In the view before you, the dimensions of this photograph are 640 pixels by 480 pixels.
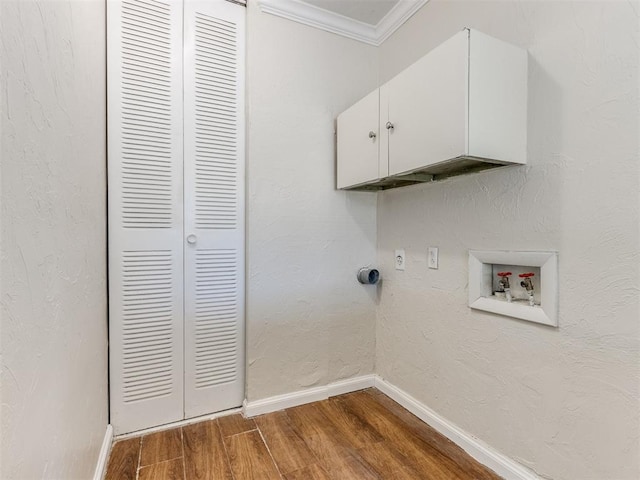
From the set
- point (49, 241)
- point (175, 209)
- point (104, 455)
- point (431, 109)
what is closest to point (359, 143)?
point (431, 109)

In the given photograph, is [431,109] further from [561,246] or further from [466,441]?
[466,441]

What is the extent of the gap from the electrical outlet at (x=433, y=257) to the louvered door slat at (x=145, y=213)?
135cm

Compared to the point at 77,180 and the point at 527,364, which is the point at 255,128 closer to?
the point at 77,180

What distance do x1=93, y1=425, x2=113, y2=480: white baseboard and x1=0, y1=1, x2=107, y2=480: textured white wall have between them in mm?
56

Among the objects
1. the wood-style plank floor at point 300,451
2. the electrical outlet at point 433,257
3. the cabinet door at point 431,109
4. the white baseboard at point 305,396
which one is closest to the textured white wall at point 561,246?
the electrical outlet at point 433,257

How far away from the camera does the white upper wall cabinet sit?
1237 mm

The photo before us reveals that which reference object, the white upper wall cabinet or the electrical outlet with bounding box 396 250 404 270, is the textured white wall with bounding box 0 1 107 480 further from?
the electrical outlet with bounding box 396 250 404 270

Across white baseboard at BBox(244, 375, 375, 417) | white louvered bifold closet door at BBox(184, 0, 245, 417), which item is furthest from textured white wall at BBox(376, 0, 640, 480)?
white louvered bifold closet door at BBox(184, 0, 245, 417)

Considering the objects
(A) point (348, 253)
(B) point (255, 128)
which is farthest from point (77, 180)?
(A) point (348, 253)

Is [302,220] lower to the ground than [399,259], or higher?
higher

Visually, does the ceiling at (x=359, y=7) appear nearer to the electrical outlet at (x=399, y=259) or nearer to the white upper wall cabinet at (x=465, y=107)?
the white upper wall cabinet at (x=465, y=107)

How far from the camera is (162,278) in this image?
174 cm

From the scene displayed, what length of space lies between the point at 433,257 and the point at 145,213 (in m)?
1.54

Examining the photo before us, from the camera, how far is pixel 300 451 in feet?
5.20
